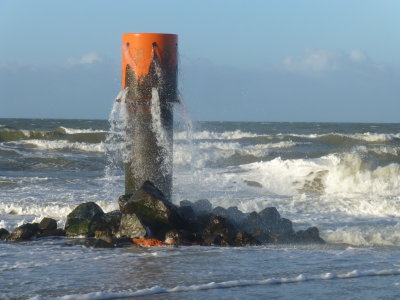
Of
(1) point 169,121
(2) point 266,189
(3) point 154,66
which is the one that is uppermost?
(3) point 154,66

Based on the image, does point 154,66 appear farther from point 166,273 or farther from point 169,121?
point 166,273

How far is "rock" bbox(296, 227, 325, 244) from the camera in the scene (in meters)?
9.91

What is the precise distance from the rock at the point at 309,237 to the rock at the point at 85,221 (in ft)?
8.58

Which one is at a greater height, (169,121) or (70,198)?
(169,121)

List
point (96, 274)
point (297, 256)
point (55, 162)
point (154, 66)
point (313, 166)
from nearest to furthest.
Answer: point (96, 274), point (297, 256), point (154, 66), point (313, 166), point (55, 162)

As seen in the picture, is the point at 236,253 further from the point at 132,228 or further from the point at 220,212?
the point at 220,212

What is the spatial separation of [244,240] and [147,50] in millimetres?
2943

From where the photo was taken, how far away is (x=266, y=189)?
18688 mm

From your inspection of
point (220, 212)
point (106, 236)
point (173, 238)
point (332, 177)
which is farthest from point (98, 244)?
point (332, 177)

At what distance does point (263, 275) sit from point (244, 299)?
1.01 m

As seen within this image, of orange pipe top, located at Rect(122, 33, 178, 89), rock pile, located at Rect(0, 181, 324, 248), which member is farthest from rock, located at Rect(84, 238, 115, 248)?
orange pipe top, located at Rect(122, 33, 178, 89)

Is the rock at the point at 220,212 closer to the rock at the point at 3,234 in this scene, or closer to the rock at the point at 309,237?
the rock at the point at 309,237

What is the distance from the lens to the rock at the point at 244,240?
9.35 m

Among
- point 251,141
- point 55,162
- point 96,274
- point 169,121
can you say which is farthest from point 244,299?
point 251,141
